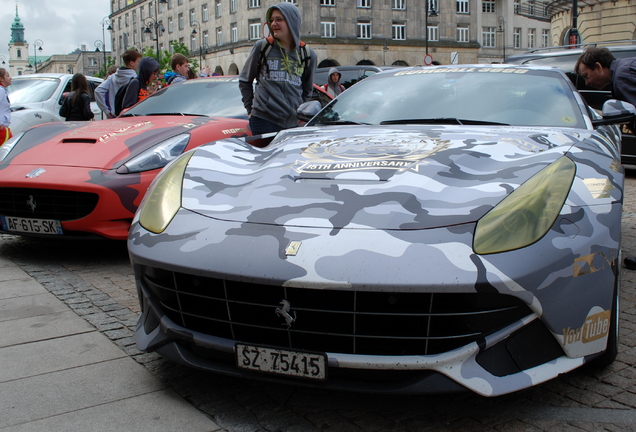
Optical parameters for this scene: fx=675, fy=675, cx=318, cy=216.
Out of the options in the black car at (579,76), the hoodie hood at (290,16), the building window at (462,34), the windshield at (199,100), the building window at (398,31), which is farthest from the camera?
→ the building window at (462,34)

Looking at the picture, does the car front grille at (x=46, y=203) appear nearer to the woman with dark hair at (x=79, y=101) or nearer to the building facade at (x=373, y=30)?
the woman with dark hair at (x=79, y=101)

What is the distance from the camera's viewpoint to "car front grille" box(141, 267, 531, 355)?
7.29 feet

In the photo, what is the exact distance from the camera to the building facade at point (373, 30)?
5544 cm

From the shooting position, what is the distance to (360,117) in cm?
390

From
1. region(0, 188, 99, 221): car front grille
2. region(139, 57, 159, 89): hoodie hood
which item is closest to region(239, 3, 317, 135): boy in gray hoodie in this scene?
region(0, 188, 99, 221): car front grille

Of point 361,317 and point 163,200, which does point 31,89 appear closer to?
point 163,200

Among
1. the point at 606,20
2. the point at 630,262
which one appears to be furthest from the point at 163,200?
the point at 606,20

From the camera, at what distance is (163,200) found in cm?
285

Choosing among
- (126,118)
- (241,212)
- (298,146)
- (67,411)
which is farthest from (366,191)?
(126,118)

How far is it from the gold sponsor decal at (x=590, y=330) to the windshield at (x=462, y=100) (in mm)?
1309

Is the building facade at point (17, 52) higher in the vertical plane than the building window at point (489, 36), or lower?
higher

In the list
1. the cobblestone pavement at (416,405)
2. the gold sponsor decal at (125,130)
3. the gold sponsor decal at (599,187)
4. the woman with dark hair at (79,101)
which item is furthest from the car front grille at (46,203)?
the woman with dark hair at (79,101)

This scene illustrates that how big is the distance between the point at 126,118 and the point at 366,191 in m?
3.91

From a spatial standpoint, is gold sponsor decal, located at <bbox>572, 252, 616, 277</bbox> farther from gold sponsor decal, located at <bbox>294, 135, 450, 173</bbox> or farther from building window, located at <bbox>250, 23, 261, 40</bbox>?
building window, located at <bbox>250, 23, 261, 40</bbox>
